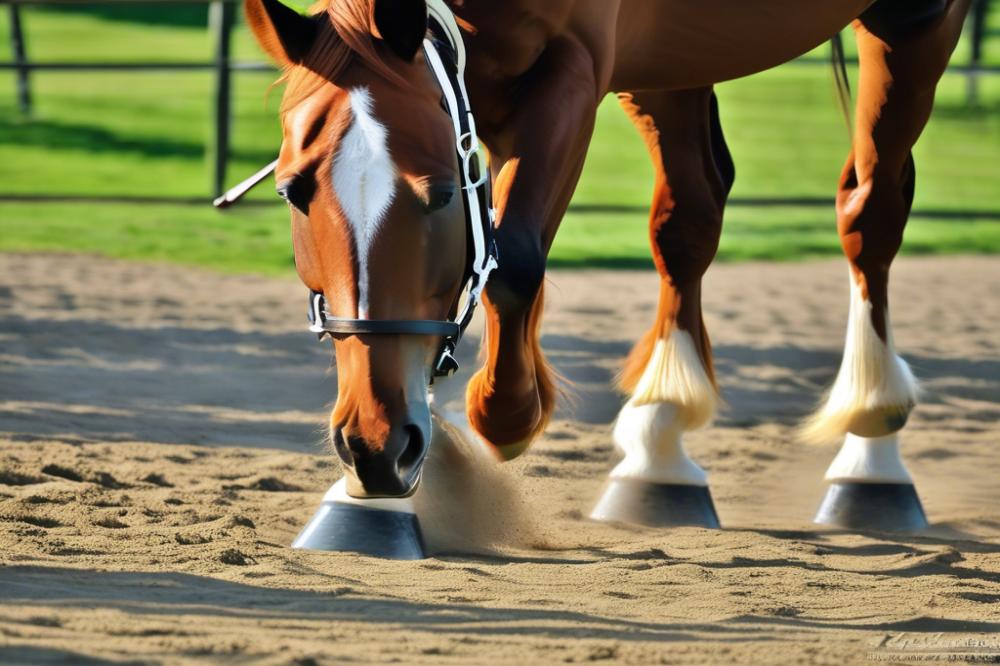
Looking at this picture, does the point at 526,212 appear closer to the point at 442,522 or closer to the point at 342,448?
the point at 342,448

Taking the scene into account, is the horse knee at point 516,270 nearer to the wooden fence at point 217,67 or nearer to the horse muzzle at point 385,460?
the horse muzzle at point 385,460

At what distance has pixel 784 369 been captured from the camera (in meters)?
7.25

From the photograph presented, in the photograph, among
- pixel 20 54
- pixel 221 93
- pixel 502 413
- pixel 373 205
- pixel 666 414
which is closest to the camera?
pixel 373 205

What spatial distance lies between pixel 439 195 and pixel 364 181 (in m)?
0.15

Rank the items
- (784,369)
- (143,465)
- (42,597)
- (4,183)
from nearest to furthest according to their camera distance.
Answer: (42,597)
(143,465)
(784,369)
(4,183)

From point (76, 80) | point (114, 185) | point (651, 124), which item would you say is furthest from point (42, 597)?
point (76, 80)

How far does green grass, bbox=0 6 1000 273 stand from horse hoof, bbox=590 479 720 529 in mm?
2535

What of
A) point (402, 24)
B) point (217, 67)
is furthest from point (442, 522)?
point (217, 67)

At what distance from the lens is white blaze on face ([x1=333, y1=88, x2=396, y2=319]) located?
277 cm

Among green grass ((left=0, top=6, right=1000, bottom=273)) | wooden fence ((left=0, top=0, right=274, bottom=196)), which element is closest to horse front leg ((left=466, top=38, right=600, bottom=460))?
green grass ((left=0, top=6, right=1000, bottom=273))

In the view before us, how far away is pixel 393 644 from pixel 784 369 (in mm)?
4802

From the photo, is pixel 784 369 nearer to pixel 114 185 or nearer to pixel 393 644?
pixel 393 644

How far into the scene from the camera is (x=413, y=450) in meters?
2.85

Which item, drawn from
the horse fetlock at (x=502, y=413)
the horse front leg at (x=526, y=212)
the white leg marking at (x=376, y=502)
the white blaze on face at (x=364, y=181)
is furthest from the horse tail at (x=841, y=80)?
the white blaze on face at (x=364, y=181)
